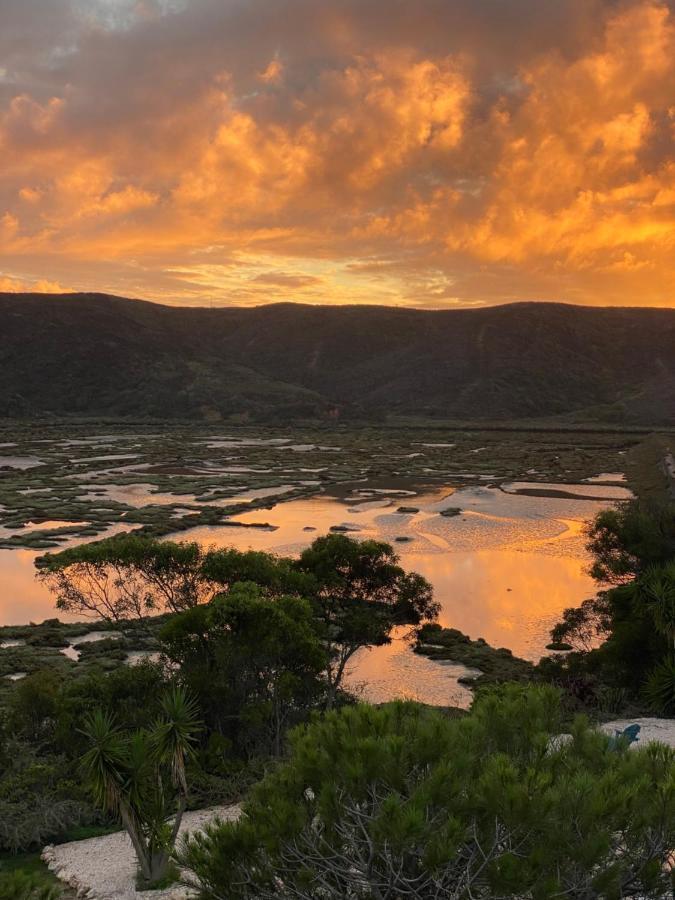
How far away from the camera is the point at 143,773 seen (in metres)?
14.0

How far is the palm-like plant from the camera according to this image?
13.3 metres

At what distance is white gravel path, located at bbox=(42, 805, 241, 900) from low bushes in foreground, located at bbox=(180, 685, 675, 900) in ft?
17.3

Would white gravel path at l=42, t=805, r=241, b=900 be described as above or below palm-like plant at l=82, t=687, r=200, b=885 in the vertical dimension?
below

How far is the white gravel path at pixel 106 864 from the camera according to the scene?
14.7 m

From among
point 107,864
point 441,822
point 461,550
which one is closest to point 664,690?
point 107,864

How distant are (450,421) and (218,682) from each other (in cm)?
17357

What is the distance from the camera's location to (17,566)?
46.8 meters

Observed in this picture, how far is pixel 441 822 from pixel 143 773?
7157 mm

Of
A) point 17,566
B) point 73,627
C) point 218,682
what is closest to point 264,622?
point 218,682

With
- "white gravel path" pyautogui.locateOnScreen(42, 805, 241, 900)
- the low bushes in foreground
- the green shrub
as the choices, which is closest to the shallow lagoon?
the green shrub

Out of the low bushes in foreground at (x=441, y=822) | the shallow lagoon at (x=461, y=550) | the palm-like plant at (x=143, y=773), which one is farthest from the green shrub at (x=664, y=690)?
the palm-like plant at (x=143, y=773)

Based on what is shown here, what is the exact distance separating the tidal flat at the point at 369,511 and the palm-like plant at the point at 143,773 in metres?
12.7

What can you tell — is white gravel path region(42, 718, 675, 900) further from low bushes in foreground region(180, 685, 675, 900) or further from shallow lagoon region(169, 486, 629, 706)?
shallow lagoon region(169, 486, 629, 706)

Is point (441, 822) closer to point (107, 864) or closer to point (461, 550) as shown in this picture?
point (107, 864)
